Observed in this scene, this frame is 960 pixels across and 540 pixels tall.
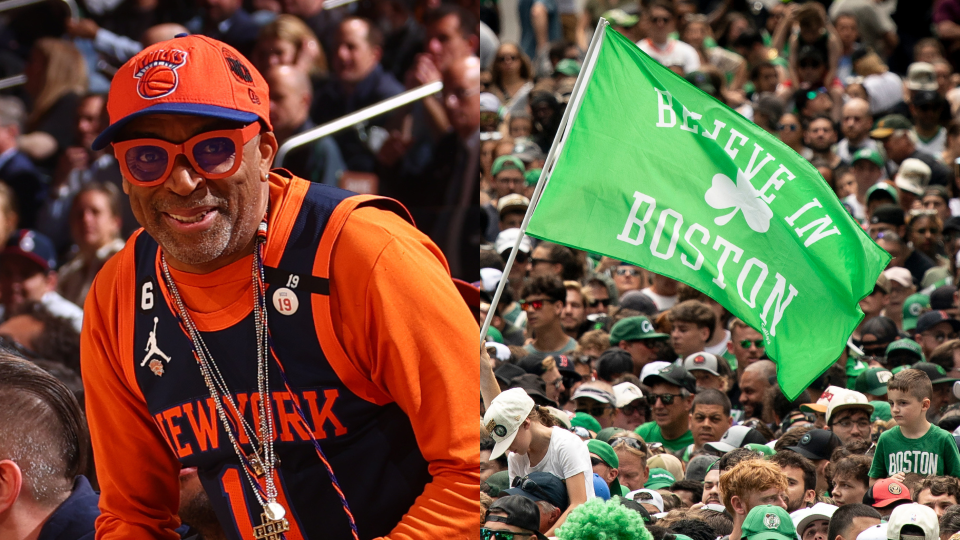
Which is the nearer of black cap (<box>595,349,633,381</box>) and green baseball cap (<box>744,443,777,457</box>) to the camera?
green baseball cap (<box>744,443,777,457</box>)

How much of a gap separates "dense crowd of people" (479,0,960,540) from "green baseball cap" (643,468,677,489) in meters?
0.01

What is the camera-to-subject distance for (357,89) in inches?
377

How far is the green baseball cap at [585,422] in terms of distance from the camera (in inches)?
226

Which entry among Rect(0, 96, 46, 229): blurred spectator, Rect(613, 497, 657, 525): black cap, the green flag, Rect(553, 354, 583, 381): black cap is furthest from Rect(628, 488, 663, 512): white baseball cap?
Rect(0, 96, 46, 229): blurred spectator

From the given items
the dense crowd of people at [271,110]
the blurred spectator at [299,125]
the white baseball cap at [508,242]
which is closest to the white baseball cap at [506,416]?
the white baseball cap at [508,242]

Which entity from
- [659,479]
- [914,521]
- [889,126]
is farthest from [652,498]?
[889,126]

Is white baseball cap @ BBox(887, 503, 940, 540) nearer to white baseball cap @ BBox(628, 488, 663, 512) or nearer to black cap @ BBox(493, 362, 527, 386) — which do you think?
white baseball cap @ BBox(628, 488, 663, 512)

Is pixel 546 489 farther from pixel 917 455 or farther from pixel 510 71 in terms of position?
pixel 510 71

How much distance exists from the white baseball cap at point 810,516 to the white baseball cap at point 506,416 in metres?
1.10

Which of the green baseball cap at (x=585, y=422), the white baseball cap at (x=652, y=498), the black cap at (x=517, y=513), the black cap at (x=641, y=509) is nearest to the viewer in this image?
the black cap at (x=517, y=513)

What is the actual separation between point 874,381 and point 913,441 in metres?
1.20

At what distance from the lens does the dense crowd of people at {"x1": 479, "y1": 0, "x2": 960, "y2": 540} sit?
4.46 meters

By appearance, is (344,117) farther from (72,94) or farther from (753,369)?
(753,369)

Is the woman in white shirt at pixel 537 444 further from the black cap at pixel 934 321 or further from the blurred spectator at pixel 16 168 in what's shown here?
the blurred spectator at pixel 16 168
